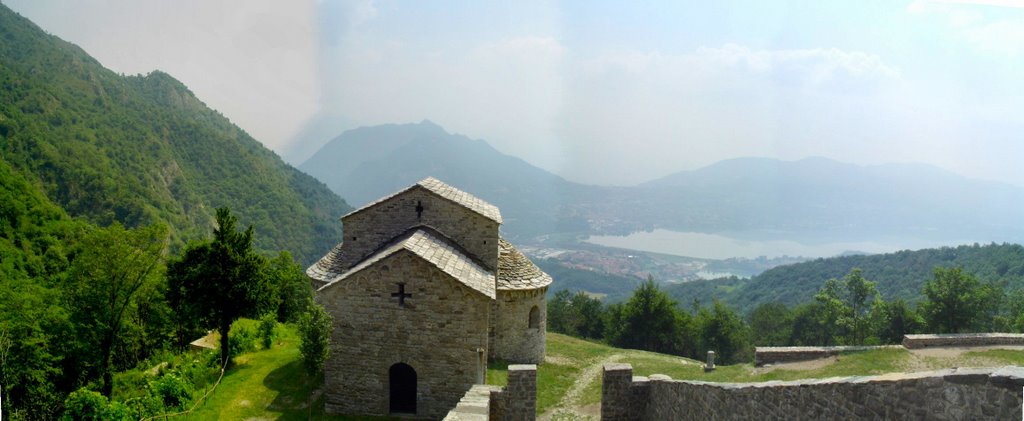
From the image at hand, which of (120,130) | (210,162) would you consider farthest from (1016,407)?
(210,162)

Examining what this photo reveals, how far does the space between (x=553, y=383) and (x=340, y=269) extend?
8728mm

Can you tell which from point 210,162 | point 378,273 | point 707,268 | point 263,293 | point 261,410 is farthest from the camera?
point 707,268

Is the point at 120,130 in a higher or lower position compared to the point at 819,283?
higher

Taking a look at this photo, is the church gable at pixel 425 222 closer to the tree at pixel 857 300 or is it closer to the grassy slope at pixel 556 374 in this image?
the grassy slope at pixel 556 374

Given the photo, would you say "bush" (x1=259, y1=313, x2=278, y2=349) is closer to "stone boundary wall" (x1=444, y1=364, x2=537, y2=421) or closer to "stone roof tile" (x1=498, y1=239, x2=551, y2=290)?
"stone roof tile" (x1=498, y1=239, x2=551, y2=290)

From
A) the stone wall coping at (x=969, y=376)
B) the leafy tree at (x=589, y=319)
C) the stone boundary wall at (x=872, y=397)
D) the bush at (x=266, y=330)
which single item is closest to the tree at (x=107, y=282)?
the bush at (x=266, y=330)

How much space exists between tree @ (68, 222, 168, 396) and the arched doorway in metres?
13.9

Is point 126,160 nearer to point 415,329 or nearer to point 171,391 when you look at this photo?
point 171,391

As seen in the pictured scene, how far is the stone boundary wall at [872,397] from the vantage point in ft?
14.4

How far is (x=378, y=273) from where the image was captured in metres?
14.3

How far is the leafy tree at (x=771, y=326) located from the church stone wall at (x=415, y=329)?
36299 millimetres

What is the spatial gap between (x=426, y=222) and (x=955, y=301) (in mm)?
25261

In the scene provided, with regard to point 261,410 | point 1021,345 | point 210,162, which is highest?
point 210,162

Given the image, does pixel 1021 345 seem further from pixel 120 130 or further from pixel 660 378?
pixel 120 130
